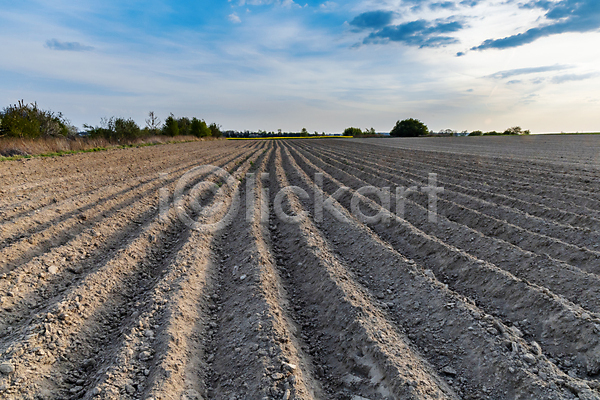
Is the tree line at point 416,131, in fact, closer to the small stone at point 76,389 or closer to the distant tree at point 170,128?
the distant tree at point 170,128

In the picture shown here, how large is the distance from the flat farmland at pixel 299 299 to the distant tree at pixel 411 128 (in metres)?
58.6

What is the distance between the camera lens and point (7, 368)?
2.30 m

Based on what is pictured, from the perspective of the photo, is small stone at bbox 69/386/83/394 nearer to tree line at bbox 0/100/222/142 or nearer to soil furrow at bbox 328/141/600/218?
soil furrow at bbox 328/141/600/218

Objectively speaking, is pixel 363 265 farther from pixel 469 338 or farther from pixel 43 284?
pixel 43 284

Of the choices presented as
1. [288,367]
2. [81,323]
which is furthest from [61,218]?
[288,367]

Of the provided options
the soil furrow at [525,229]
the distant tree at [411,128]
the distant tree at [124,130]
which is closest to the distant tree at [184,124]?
the distant tree at [124,130]

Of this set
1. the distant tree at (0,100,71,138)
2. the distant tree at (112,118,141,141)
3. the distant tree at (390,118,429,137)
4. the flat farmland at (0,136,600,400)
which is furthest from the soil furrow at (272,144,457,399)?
the distant tree at (390,118,429,137)

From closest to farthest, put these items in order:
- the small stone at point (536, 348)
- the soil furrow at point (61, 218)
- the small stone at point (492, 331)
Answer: the small stone at point (536, 348), the small stone at point (492, 331), the soil furrow at point (61, 218)

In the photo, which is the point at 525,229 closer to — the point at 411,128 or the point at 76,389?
the point at 76,389

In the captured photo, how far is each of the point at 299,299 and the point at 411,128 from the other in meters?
64.0

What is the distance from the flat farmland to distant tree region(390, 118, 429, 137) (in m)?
58.6

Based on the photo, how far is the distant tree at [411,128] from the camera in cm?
6128

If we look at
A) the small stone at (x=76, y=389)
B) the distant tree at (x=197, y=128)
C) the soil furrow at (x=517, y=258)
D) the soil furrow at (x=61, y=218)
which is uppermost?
the distant tree at (x=197, y=128)

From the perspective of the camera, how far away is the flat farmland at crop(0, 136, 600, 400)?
2.38m
